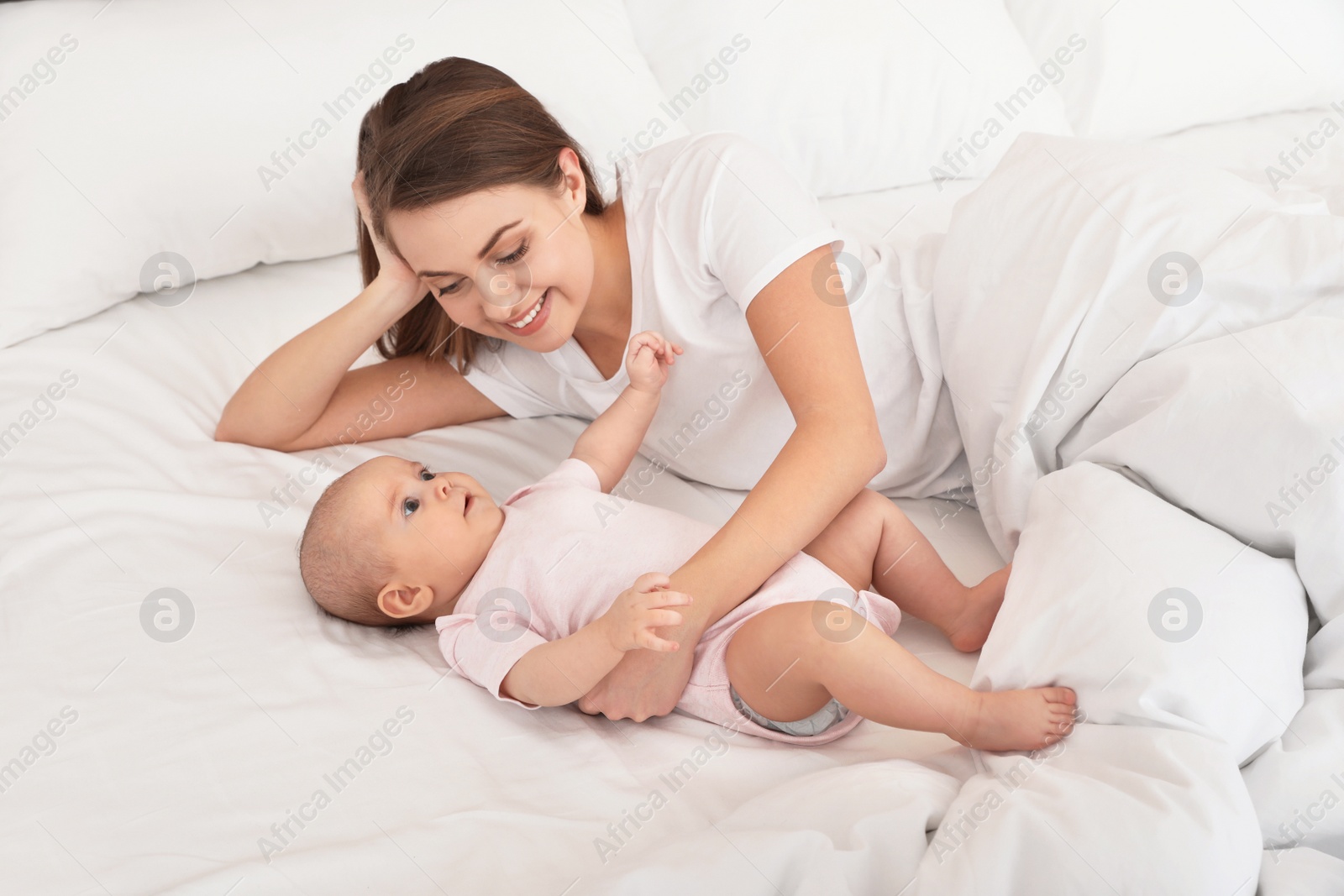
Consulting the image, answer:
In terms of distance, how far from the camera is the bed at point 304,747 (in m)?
0.71

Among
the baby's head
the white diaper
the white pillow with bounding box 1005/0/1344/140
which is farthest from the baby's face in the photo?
the white pillow with bounding box 1005/0/1344/140

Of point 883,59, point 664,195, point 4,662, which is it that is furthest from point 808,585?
point 883,59

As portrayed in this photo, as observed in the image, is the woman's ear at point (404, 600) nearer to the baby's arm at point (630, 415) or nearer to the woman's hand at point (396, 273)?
the baby's arm at point (630, 415)

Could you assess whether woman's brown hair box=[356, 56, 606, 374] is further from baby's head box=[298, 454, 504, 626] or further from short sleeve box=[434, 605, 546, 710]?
short sleeve box=[434, 605, 546, 710]

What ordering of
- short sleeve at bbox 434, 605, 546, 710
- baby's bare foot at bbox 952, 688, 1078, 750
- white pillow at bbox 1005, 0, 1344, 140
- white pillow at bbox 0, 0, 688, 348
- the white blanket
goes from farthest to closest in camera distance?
white pillow at bbox 1005, 0, 1344, 140 < white pillow at bbox 0, 0, 688, 348 < short sleeve at bbox 434, 605, 546, 710 < baby's bare foot at bbox 952, 688, 1078, 750 < the white blanket

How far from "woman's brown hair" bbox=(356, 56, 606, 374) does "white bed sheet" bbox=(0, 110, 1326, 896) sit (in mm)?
388

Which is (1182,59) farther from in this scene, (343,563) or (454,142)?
(343,563)

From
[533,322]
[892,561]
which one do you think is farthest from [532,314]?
[892,561]

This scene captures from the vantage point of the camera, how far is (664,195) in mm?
1161

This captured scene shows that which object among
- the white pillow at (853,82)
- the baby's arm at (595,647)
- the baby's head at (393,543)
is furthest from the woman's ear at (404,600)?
the white pillow at (853,82)

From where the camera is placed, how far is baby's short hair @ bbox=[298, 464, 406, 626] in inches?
40.1

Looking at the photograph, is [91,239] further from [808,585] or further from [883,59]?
[883,59]

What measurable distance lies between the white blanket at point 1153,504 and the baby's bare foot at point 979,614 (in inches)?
3.2

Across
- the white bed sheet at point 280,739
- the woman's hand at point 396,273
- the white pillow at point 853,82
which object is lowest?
the white bed sheet at point 280,739
